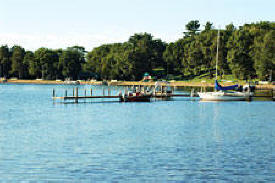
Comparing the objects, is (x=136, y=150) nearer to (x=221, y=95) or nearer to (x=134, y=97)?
→ (x=134, y=97)

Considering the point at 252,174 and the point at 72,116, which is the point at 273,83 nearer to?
the point at 72,116

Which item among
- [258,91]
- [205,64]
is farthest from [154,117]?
[205,64]

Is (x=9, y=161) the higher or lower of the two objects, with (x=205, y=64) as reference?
lower

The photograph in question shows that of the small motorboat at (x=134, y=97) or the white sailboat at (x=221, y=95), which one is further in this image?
the white sailboat at (x=221, y=95)

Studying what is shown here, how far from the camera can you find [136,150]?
3456 cm

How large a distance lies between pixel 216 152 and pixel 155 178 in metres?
9.93

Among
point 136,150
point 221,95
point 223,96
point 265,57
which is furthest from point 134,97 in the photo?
point 265,57

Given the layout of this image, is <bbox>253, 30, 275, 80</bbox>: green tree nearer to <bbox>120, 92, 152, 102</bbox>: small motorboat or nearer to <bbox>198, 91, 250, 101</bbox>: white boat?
<bbox>198, 91, 250, 101</bbox>: white boat

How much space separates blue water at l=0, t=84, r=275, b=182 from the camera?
26453mm

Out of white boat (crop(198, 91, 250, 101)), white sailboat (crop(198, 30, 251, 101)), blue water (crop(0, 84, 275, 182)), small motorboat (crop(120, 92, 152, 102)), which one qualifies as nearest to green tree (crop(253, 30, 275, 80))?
white sailboat (crop(198, 30, 251, 101))

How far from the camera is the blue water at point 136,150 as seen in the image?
2645cm

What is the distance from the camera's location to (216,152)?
111 feet

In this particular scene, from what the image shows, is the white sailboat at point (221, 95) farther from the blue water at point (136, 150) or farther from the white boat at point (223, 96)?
the blue water at point (136, 150)

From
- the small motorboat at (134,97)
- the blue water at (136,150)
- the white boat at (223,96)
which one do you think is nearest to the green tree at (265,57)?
the white boat at (223,96)
